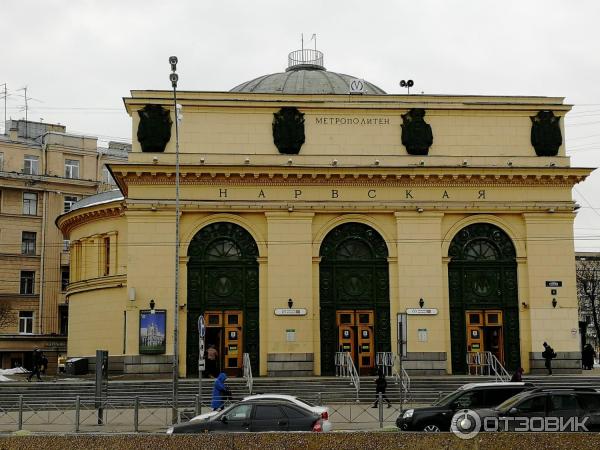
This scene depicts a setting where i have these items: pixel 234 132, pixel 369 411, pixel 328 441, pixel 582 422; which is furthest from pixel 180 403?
pixel 328 441

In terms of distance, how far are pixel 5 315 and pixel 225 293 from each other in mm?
32889

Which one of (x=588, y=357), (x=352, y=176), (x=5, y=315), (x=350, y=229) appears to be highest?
(x=352, y=176)

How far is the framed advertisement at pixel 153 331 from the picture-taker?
3878 cm

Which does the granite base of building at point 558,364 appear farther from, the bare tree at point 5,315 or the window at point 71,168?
the window at point 71,168

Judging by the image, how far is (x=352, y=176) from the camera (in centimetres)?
4025

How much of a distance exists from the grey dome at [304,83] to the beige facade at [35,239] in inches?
972

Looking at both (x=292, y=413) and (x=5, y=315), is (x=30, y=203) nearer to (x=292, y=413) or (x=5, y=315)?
(x=5, y=315)

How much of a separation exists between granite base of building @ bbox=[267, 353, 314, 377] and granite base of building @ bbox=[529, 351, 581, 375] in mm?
10381

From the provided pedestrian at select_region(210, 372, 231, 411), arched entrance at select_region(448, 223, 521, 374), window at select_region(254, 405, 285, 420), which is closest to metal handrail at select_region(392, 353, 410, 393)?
arched entrance at select_region(448, 223, 521, 374)

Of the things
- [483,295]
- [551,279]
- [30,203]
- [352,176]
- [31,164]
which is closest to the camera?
[352,176]

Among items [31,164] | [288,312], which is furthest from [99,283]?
[31,164]

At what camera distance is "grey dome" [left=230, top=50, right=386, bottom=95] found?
165 feet

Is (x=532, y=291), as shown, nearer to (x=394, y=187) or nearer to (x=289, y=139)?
(x=394, y=187)

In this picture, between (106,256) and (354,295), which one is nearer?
(354,295)
